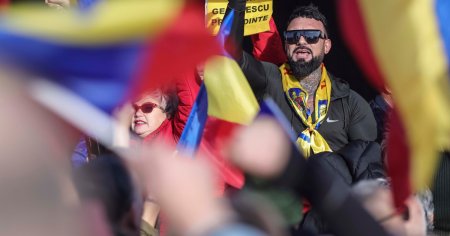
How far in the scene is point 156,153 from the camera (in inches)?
54.2

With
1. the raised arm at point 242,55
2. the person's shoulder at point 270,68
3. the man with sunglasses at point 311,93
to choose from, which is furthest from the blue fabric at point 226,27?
the person's shoulder at point 270,68

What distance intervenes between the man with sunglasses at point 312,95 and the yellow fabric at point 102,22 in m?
2.76

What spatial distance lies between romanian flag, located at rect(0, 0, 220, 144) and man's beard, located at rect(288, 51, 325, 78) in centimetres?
315

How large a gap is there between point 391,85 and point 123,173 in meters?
0.69

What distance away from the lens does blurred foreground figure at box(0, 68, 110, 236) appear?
139 cm

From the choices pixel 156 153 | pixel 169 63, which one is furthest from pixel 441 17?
pixel 156 153

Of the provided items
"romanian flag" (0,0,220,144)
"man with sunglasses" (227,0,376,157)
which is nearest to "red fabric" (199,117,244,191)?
"romanian flag" (0,0,220,144)

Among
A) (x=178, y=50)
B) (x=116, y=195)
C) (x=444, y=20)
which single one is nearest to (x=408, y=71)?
(x=444, y=20)

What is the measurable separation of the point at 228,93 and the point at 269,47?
3011 millimetres

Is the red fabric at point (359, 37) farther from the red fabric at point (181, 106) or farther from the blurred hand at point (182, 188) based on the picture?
the red fabric at point (181, 106)

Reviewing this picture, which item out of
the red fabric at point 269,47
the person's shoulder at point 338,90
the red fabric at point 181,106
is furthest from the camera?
the red fabric at point 269,47

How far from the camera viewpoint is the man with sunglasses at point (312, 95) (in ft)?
14.7

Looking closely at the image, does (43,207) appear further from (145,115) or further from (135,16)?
(145,115)

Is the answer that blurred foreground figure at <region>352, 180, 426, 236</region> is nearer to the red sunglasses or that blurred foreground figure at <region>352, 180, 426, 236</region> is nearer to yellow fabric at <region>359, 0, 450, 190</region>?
yellow fabric at <region>359, 0, 450, 190</region>
